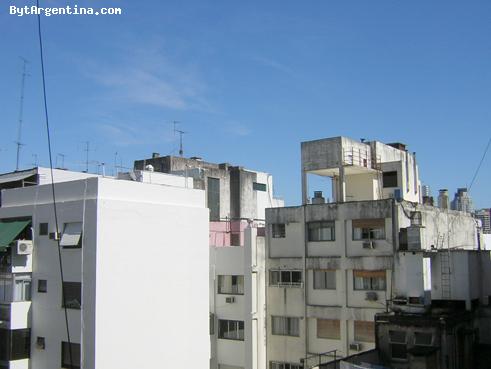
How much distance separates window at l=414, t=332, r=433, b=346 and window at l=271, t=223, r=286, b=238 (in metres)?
11.5

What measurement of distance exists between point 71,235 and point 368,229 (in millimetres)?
14608

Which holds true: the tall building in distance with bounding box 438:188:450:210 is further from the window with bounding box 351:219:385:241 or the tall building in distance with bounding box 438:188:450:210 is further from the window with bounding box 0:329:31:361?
the window with bounding box 0:329:31:361

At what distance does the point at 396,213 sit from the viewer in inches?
1164

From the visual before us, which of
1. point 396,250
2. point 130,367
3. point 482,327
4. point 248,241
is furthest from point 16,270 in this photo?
point 482,327

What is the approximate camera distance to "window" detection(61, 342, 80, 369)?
82.6 ft

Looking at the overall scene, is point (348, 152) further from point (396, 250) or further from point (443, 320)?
point (443, 320)

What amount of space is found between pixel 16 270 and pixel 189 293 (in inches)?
319

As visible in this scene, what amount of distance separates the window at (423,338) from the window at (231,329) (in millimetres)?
11963

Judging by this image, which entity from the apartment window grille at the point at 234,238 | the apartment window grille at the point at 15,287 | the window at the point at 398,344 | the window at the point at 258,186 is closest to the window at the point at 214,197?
the apartment window grille at the point at 234,238

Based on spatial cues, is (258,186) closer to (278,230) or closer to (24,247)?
(278,230)

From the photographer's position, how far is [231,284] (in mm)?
33969

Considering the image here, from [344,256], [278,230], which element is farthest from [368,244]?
[278,230]

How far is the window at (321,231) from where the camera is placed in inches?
1254

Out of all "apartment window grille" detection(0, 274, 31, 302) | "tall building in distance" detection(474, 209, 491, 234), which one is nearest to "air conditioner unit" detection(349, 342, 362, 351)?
"apartment window grille" detection(0, 274, 31, 302)
